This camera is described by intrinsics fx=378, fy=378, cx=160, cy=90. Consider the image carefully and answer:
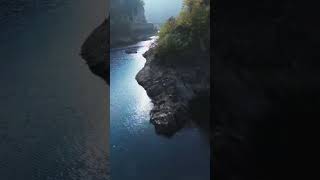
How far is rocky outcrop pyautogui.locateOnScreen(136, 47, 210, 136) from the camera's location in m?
3.11

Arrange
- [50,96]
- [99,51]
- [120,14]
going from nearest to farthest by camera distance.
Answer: [50,96], [99,51], [120,14]

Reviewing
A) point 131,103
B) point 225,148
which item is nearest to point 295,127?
point 225,148

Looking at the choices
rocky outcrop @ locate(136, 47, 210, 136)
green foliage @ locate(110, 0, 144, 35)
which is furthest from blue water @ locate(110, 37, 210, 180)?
green foliage @ locate(110, 0, 144, 35)

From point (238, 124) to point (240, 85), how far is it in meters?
0.29

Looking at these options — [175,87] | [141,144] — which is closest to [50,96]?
[141,144]

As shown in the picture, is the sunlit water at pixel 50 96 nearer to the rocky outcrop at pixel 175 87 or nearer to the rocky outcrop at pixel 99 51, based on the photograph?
the rocky outcrop at pixel 99 51

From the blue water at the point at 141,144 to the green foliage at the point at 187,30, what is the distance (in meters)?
0.34

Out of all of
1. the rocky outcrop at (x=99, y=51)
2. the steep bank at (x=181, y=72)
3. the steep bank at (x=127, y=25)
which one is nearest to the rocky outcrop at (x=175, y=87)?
the steep bank at (x=181, y=72)

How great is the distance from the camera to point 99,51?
323cm

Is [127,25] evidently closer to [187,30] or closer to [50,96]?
[187,30]

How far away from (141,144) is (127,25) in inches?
41.9

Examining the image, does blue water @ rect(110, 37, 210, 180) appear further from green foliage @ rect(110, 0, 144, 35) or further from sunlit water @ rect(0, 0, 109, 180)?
green foliage @ rect(110, 0, 144, 35)

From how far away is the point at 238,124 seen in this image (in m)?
2.84

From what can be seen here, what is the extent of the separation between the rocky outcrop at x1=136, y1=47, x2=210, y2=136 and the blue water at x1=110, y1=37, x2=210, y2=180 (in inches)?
2.8
